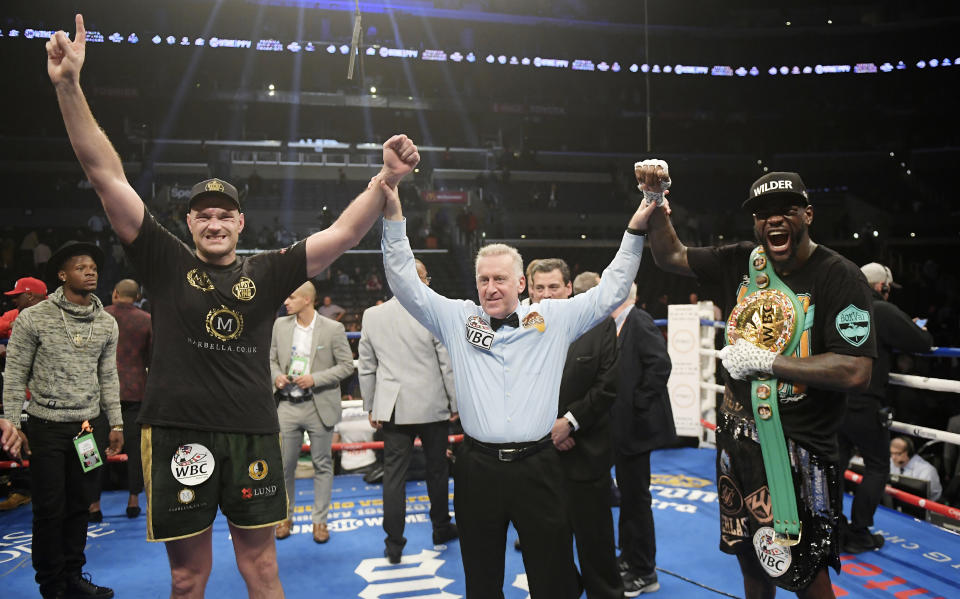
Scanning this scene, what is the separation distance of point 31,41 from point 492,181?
52.2 ft

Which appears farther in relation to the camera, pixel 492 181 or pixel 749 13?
pixel 749 13

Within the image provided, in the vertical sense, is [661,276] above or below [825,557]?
above

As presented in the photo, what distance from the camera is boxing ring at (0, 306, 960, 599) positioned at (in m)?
3.11

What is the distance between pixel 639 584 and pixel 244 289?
7.58ft

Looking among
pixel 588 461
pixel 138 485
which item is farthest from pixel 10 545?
pixel 588 461

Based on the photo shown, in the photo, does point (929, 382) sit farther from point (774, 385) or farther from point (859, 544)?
point (774, 385)

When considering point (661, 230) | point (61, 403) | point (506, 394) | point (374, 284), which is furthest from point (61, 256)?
point (374, 284)

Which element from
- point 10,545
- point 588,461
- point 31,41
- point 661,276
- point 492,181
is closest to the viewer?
point 588,461

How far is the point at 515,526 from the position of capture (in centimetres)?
197

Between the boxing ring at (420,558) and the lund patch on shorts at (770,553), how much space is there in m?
1.14

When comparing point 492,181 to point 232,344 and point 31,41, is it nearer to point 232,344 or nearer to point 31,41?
point 31,41

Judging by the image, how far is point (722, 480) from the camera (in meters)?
2.17

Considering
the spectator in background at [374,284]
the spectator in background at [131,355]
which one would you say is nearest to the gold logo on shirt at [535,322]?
the spectator in background at [131,355]

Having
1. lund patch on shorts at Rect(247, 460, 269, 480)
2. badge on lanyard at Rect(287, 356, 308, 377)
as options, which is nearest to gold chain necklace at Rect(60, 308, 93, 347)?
badge on lanyard at Rect(287, 356, 308, 377)
